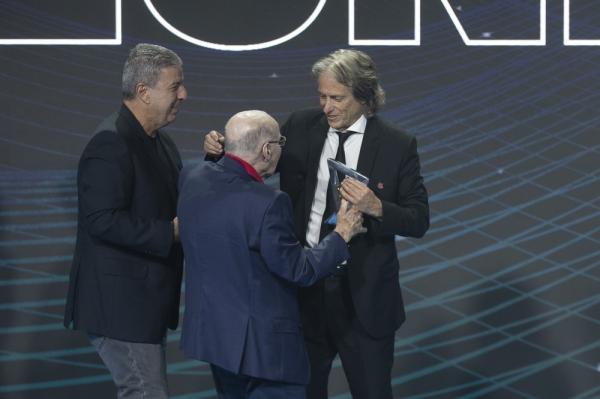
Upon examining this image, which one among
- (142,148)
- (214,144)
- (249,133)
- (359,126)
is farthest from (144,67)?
(359,126)

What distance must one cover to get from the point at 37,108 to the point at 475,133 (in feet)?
6.62

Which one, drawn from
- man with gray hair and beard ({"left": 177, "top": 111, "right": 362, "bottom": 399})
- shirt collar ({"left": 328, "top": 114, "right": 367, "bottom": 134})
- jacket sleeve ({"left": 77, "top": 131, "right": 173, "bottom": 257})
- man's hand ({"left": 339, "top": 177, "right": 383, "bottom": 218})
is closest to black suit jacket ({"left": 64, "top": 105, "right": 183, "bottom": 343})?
jacket sleeve ({"left": 77, "top": 131, "right": 173, "bottom": 257})

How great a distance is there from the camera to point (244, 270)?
9.09ft

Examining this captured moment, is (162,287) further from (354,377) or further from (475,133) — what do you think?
(475,133)

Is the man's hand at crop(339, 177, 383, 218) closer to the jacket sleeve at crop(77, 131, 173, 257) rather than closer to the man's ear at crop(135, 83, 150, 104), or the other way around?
the jacket sleeve at crop(77, 131, 173, 257)

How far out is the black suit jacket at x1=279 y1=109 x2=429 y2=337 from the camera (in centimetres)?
326

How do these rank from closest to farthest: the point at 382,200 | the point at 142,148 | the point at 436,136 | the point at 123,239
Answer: the point at 123,239, the point at 142,148, the point at 382,200, the point at 436,136

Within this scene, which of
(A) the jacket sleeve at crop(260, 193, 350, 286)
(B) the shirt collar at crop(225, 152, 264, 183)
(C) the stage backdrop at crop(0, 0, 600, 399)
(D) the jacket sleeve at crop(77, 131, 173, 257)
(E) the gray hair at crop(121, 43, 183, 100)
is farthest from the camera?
(C) the stage backdrop at crop(0, 0, 600, 399)

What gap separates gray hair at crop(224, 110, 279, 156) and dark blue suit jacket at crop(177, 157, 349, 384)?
0.17 ft

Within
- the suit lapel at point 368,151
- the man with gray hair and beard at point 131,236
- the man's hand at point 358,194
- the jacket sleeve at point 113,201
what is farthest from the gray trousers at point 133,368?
the suit lapel at point 368,151

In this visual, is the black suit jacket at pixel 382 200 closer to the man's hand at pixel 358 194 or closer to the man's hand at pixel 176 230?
the man's hand at pixel 358 194

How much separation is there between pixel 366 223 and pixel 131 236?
2.60ft

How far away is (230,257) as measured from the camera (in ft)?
9.07

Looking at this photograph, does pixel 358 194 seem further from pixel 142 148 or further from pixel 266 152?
pixel 142 148
